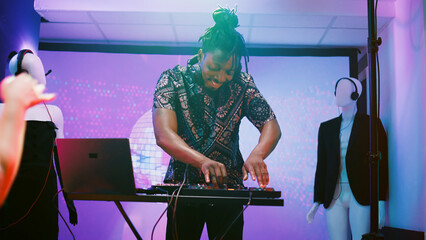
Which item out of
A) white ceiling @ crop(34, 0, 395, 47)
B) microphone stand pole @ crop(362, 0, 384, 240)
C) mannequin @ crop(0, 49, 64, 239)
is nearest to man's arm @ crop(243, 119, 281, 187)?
microphone stand pole @ crop(362, 0, 384, 240)

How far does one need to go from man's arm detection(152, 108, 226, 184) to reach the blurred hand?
670 millimetres

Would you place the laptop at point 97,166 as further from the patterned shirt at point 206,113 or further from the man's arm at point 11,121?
the man's arm at point 11,121

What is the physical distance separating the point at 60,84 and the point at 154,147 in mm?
1592

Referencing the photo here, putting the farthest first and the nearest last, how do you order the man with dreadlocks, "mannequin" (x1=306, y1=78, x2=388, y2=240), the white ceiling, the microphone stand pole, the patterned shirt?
1. the white ceiling
2. "mannequin" (x1=306, y1=78, x2=388, y2=240)
3. the microphone stand pole
4. the patterned shirt
5. the man with dreadlocks

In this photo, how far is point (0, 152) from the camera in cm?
77

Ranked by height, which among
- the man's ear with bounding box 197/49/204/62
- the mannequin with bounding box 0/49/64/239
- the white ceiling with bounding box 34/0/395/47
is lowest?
the mannequin with bounding box 0/49/64/239

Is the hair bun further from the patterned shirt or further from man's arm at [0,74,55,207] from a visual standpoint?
man's arm at [0,74,55,207]

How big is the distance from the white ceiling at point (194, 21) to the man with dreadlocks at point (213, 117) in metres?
2.78

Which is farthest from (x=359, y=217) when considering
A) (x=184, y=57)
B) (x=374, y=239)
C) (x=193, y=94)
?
(x=184, y=57)

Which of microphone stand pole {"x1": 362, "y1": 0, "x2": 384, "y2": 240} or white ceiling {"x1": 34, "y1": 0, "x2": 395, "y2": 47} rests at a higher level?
white ceiling {"x1": 34, "y1": 0, "x2": 395, "y2": 47}

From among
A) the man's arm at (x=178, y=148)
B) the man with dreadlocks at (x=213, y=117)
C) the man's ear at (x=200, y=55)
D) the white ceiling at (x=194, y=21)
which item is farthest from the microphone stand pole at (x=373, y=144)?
the white ceiling at (x=194, y=21)

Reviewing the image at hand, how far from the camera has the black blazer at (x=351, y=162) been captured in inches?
134

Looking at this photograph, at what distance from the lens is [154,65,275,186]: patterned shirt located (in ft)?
5.40

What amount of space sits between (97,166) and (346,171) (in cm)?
268
